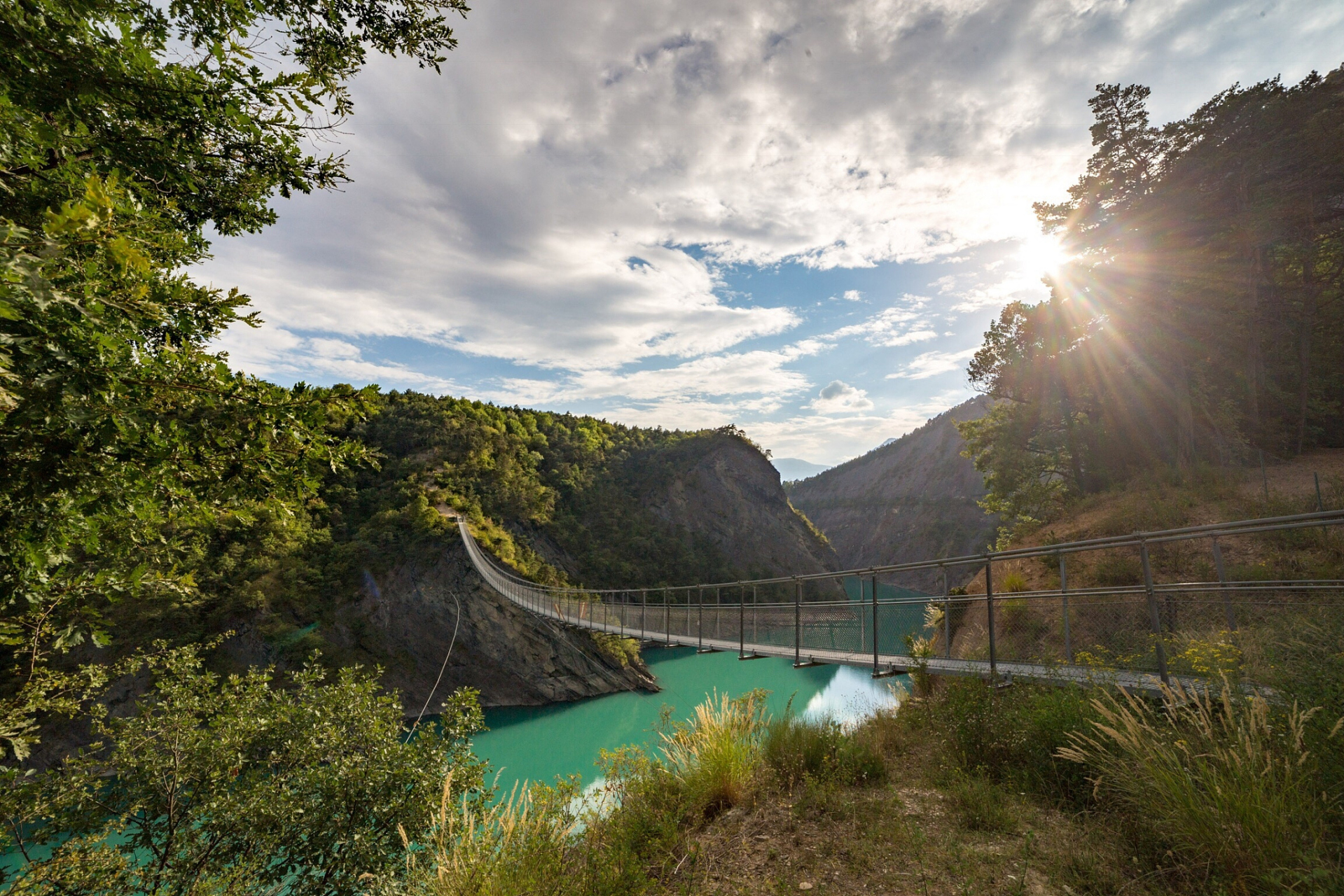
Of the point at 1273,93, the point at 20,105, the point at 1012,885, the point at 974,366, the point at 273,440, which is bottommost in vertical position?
the point at 1012,885

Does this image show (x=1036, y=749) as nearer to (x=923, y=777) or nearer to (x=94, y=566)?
(x=923, y=777)

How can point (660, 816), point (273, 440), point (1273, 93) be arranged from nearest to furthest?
point (273, 440), point (660, 816), point (1273, 93)

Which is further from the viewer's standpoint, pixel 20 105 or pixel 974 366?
pixel 974 366

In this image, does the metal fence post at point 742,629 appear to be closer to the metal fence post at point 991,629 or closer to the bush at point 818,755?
the bush at point 818,755

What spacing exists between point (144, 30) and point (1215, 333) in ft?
62.2

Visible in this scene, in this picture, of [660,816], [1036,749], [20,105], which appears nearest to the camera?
[20,105]

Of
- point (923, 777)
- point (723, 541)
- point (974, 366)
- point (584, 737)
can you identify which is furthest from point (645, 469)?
point (923, 777)

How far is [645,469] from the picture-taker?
46.0 m

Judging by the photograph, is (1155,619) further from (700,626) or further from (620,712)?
(620,712)

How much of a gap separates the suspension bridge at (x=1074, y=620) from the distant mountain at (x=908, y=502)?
149ft

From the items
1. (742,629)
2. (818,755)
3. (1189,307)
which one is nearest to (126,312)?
(818,755)

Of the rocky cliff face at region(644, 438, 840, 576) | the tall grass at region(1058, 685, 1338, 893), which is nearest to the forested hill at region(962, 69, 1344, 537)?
the tall grass at region(1058, 685, 1338, 893)

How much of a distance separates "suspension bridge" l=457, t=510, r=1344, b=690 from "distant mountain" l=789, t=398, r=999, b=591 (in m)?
45.6

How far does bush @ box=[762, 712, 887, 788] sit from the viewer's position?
4.06 m
